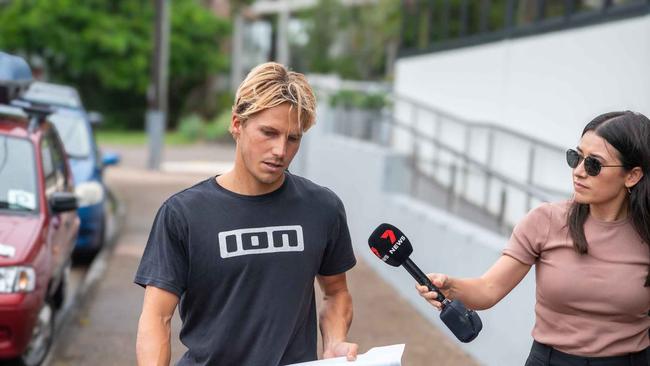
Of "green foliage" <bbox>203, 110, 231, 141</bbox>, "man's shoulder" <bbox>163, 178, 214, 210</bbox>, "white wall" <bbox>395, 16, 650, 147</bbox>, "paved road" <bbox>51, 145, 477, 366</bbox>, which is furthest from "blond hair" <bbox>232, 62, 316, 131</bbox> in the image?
"green foliage" <bbox>203, 110, 231, 141</bbox>

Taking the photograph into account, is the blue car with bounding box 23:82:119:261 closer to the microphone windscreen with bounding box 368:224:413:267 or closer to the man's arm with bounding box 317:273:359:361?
the man's arm with bounding box 317:273:359:361

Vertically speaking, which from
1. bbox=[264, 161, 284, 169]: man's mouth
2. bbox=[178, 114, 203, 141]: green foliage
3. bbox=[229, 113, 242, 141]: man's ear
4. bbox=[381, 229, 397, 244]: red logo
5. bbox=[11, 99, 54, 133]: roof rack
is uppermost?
bbox=[229, 113, 242, 141]: man's ear

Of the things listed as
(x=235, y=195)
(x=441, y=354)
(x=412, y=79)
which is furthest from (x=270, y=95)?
(x=412, y=79)

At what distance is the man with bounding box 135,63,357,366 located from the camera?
3199 mm

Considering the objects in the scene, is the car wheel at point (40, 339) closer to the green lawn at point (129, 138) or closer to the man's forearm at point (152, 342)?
the man's forearm at point (152, 342)

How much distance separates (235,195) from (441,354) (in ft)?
17.7

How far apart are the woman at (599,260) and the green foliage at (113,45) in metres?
40.4

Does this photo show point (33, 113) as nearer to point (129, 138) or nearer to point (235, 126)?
point (235, 126)

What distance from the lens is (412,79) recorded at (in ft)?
63.3

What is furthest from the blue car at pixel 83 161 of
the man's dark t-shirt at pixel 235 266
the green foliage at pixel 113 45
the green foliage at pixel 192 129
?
the green foliage at pixel 113 45

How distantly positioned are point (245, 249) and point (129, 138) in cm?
3788

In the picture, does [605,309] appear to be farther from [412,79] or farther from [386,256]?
[412,79]

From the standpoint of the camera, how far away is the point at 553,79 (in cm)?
1209

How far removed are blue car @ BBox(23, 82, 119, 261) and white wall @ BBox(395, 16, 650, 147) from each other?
190 inches
